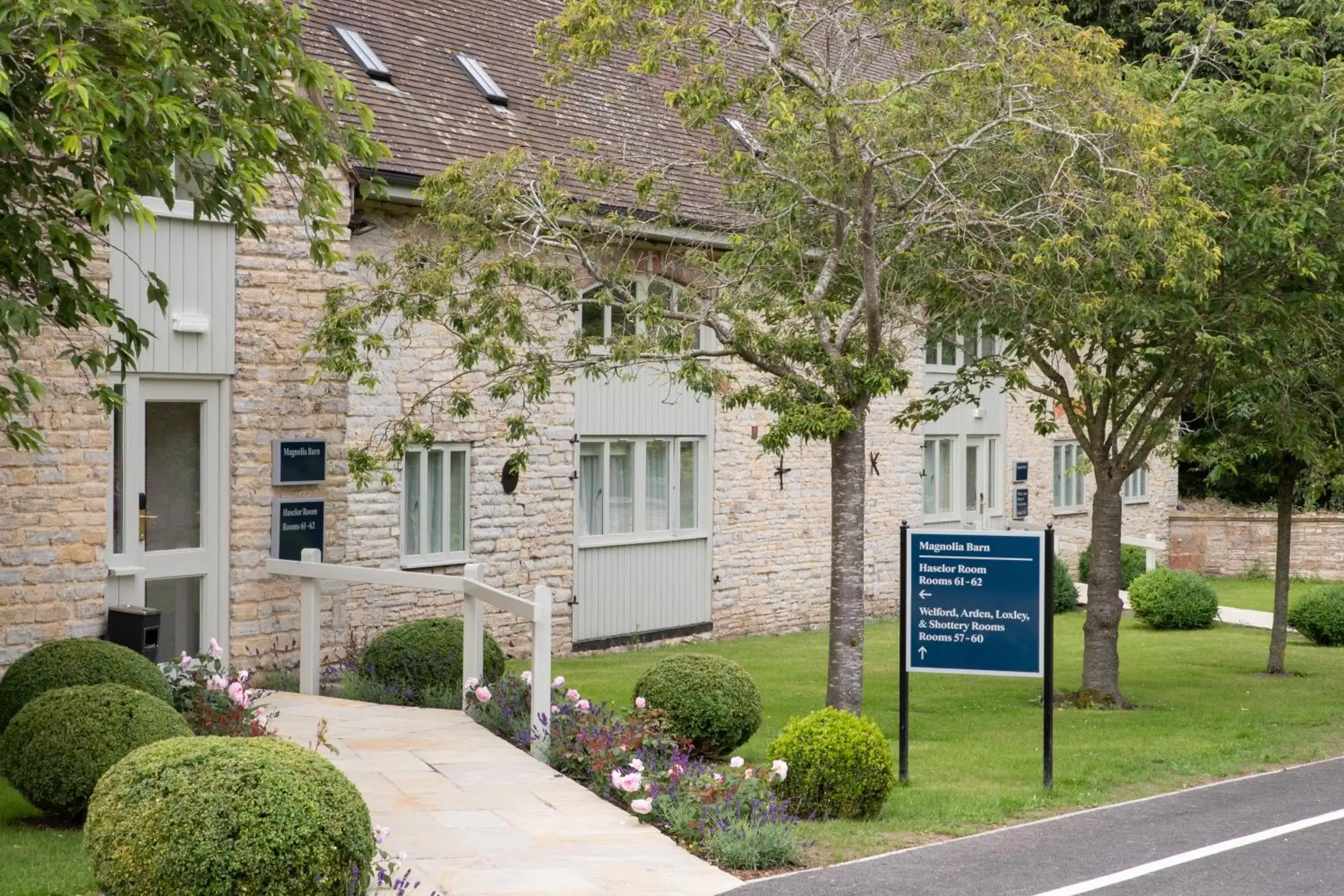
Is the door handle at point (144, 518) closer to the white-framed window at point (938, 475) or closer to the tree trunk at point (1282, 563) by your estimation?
the tree trunk at point (1282, 563)

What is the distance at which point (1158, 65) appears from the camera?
15828mm

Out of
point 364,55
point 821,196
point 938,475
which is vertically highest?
point 364,55

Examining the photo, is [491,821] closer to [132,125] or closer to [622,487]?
[132,125]

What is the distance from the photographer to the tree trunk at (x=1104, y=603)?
15.5m

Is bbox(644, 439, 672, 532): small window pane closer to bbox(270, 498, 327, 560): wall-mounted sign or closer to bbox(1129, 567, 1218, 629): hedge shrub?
bbox(270, 498, 327, 560): wall-mounted sign

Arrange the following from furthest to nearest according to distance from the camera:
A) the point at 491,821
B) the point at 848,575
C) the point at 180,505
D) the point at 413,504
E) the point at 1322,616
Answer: the point at 1322,616
the point at 413,504
the point at 180,505
the point at 848,575
the point at 491,821

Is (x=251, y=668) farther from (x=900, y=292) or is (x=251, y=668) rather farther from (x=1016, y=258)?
(x=1016, y=258)

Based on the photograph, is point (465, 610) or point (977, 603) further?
point (465, 610)

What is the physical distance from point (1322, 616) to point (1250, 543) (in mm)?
10878

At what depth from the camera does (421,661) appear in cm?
1301

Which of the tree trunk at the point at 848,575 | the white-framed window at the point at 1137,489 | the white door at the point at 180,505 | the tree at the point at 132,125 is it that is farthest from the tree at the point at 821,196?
the white-framed window at the point at 1137,489

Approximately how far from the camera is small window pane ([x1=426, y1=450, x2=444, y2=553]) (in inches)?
675

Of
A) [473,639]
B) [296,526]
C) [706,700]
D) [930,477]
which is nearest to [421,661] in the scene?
[473,639]

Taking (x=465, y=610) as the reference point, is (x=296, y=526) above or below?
above
